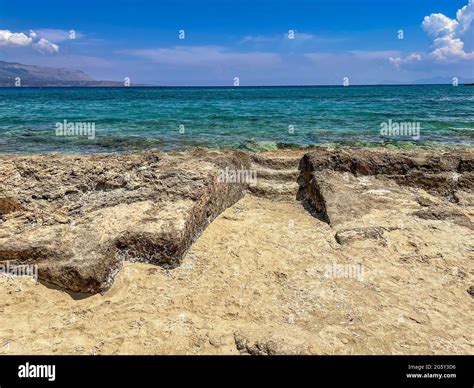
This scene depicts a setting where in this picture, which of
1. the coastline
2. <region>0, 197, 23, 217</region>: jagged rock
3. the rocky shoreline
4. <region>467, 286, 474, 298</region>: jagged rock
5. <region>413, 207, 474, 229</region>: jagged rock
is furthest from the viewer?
<region>413, 207, 474, 229</region>: jagged rock

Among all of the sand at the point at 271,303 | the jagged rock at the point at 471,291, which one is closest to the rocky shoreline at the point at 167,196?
the sand at the point at 271,303

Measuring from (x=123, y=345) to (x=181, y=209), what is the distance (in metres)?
2.41

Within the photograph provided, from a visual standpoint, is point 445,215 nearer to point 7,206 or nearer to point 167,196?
point 167,196

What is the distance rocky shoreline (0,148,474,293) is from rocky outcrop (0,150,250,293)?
0.05 feet

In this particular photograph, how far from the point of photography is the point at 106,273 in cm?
475

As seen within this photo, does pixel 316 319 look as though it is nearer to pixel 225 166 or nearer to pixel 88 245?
pixel 88 245

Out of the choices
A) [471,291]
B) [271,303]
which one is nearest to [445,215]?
[471,291]

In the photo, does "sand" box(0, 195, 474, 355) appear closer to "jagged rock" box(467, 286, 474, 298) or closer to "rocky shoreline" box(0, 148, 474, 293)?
"jagged rock" box(467, 286, 474, 298)

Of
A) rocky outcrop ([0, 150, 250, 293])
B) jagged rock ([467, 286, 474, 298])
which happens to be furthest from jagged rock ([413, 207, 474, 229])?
rocky outcrop ([0, 150, 250, 293])

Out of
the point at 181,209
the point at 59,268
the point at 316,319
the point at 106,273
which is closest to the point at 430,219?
the point at 316,319

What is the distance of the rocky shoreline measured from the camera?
495 cm

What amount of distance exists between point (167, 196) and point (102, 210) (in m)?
1.02

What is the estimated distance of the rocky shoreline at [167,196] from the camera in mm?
4945

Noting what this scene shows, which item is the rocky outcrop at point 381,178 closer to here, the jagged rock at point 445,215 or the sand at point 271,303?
the jagged rock at point 445,215
